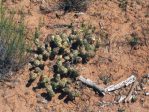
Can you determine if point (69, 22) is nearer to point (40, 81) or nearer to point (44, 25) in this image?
point (44, 25)

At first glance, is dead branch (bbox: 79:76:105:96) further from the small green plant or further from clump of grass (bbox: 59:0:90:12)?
clump of grass (bbox: 59:0:90:12)

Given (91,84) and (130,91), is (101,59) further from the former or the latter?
(130,91)

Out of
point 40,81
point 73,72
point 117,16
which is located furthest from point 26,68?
point 117,16

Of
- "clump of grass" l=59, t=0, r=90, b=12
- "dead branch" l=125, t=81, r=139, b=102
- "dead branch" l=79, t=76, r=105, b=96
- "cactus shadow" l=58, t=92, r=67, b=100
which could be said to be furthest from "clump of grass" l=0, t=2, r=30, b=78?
"dead branch" l=125, t=81, r=139, b=102

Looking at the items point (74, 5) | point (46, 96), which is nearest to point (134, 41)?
point (74, 5)

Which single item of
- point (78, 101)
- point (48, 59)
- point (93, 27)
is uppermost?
point (93, 27)
